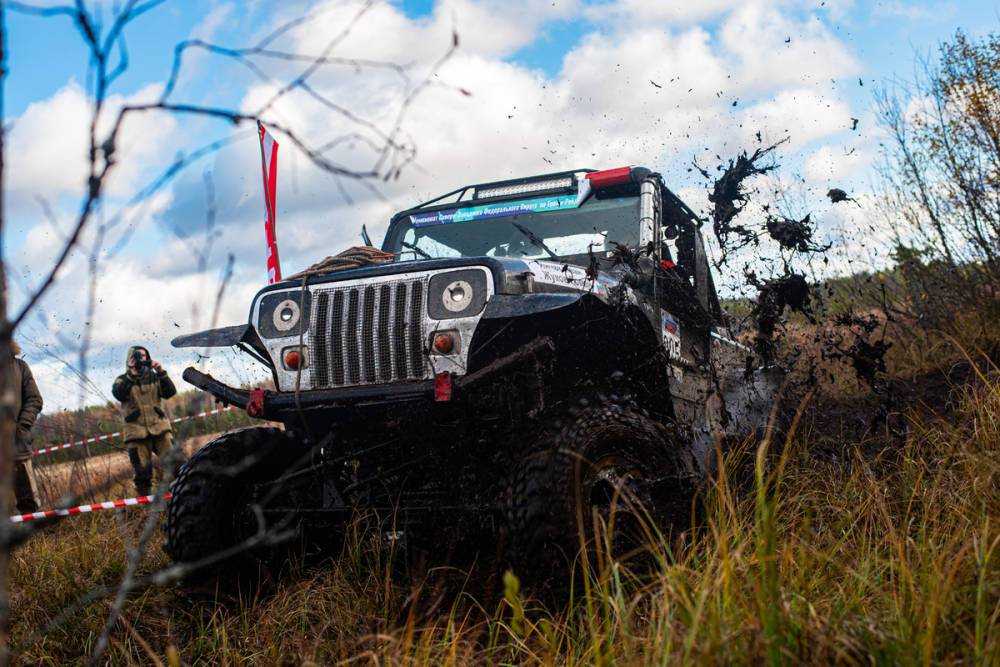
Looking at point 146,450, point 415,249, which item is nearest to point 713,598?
point 415,249

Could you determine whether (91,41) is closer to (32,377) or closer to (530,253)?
(530,253)

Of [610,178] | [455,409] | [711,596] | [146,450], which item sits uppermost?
[610,178]

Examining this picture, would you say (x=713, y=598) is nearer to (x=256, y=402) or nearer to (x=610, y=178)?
(x=256, y=402)

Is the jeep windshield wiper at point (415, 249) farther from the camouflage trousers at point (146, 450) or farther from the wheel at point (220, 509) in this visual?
the camouflage trousers at point (146, 450)

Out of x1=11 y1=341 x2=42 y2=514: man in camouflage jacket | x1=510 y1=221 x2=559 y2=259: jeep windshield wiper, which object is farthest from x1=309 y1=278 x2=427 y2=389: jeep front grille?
x1=11 y1=341 x2=42 y2=514: man in camouflage jacket

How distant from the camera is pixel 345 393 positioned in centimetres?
370

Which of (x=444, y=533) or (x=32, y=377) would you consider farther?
(x=32, y=377)

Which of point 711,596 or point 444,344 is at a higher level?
point 444,344

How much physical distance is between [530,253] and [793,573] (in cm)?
260

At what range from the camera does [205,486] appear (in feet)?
12.6

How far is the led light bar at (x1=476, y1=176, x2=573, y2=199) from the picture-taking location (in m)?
5.11

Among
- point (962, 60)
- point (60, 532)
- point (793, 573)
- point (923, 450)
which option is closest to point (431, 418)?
point (793, 573)

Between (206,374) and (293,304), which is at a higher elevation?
(293,304)

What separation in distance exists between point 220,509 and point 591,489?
1.64 meters
